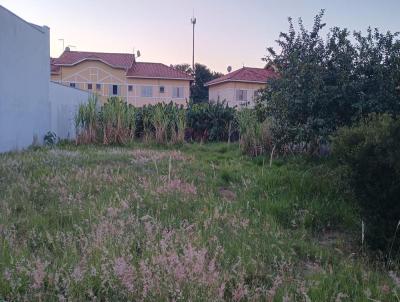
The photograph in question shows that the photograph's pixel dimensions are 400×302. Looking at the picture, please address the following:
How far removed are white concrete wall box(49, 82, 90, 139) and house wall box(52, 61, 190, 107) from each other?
90.2 ft

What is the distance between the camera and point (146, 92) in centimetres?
4609

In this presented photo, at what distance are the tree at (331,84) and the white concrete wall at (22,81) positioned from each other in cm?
652

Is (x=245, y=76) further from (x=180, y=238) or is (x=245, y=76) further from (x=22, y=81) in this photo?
(x=180, y=238)

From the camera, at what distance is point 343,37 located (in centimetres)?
828

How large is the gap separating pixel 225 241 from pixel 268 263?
49 centimetres

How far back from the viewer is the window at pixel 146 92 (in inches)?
1812

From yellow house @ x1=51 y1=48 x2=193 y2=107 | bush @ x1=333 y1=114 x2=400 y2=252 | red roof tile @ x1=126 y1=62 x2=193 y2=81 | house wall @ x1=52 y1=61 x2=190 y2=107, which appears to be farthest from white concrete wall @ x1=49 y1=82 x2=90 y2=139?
red roof tile @ x1=126 y1=62 x2=193 y2=81

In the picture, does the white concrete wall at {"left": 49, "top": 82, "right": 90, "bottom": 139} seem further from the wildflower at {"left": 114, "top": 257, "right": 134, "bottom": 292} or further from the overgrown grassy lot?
the wildflower at {"left": 114, "top": 257, "right": 134, "bottom": 292}

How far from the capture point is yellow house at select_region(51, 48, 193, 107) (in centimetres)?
4416

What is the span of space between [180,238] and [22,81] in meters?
9.58

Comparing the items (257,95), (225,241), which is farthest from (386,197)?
(257,95)

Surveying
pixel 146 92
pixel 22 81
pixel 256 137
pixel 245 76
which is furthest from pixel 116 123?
pixel 146 92

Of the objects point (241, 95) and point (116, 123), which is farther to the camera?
point (241, 95)

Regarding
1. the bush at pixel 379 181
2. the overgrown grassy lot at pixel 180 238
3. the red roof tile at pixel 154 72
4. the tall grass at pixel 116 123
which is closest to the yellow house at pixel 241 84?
the red roof tile at pixel 154 72
